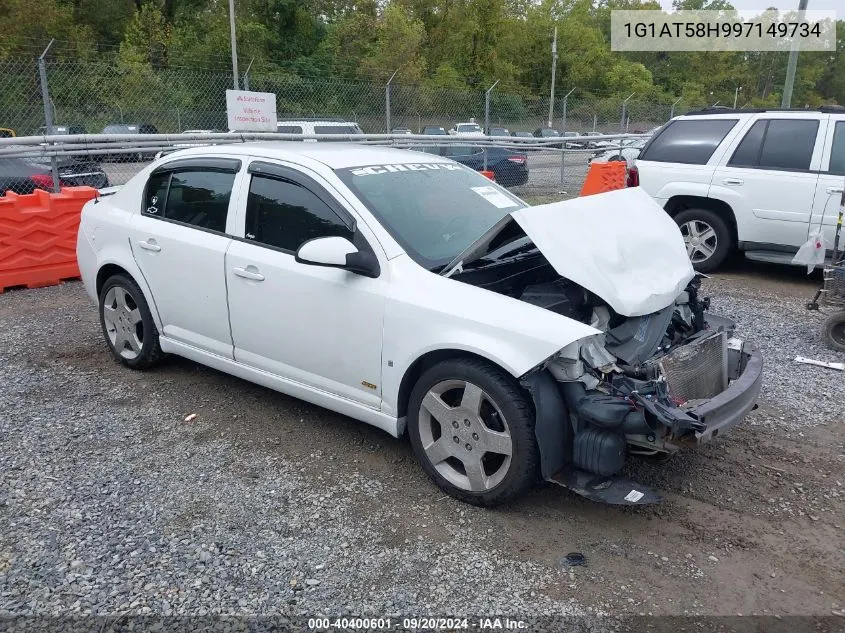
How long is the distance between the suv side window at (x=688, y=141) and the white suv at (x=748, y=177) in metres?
0.01

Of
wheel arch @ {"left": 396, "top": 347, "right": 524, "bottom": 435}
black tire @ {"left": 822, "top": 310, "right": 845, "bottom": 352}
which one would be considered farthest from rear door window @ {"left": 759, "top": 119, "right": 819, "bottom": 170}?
wheel arch @ {"left": 396, "top": 347, "right": 524, "bottom": 435}

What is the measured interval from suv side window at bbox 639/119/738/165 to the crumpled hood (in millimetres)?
4827

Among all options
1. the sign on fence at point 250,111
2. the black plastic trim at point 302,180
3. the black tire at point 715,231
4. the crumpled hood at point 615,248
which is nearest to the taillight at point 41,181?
the sign on fence at point 250,111

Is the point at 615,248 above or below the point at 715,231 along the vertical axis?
above

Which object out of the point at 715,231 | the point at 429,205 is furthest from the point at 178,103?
the point at 429,205

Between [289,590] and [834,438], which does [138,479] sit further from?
[834,438]

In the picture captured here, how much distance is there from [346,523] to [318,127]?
13854mm

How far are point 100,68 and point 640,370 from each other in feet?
39.4

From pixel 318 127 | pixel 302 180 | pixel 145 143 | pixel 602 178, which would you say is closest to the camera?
pixel 302 180

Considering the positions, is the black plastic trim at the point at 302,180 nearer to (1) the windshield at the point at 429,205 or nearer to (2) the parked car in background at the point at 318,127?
(1) the windshield at the point at 429,205

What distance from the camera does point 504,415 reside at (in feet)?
10.8

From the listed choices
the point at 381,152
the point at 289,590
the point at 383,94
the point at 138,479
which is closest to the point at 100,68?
the point at 383,94

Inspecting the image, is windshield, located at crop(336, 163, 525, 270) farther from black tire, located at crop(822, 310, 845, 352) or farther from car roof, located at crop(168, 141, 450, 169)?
black tire, located at crop(822, 310, 845, 352)

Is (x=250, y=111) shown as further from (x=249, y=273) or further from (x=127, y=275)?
(x=249, y=273)
